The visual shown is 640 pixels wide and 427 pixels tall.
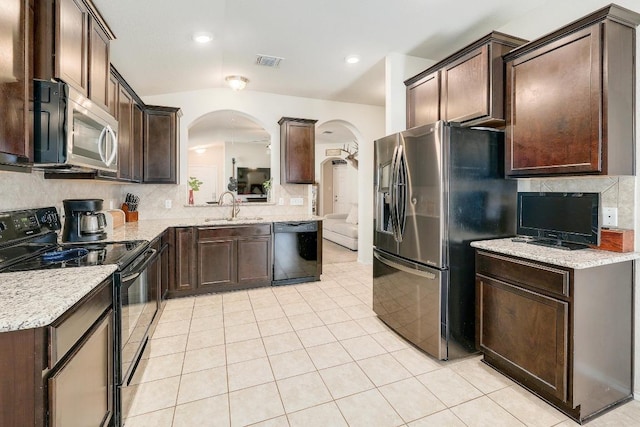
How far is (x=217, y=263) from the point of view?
3795 millimetres

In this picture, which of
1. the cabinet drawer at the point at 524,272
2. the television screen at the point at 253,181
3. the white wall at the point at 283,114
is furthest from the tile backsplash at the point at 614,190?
the television screen at the point at 253,181

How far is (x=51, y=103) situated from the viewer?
1.55 meters

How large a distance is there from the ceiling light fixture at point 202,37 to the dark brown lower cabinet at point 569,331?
2.96 metres

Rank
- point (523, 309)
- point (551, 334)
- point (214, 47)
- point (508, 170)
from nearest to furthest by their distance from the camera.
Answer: point (551, 334)
point (523, 309)
point (508, 170)
point (214, 47)

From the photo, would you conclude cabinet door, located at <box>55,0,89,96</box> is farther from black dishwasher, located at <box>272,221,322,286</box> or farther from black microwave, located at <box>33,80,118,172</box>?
black dishwasher, located at <box>272,221,322,286</box>

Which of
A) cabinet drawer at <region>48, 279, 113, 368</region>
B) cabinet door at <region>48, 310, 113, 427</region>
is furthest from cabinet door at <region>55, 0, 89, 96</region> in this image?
cabinet door at <region>48, 310, 113, 427</region>

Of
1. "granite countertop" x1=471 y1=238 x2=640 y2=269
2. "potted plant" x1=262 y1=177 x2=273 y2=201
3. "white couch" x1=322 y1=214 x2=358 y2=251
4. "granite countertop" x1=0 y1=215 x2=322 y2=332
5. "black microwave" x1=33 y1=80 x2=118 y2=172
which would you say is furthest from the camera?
"white couch" x1=322 y1=214 x2=358 y2=251

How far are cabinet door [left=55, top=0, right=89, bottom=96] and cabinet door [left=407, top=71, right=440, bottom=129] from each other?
2547 millimetres

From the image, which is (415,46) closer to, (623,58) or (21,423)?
(623,58)

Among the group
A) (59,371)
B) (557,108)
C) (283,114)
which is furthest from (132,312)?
(283,114)

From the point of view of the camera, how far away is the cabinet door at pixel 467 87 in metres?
2.34

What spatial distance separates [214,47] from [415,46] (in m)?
1.97

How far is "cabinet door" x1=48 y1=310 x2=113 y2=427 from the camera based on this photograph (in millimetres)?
1078

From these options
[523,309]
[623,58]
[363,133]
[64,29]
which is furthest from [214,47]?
[523,309]
